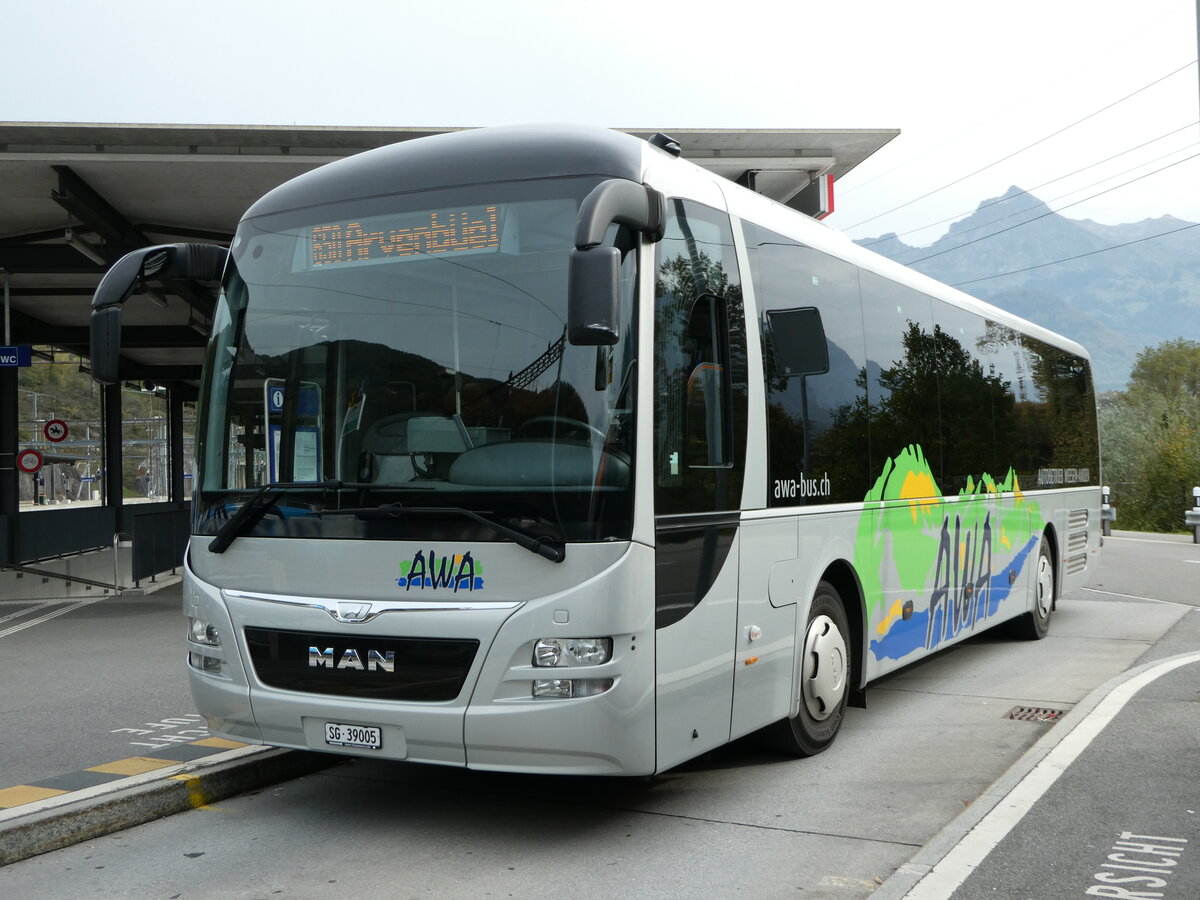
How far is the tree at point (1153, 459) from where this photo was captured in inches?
1558

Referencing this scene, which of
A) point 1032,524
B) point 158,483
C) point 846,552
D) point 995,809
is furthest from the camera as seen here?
point 158,483

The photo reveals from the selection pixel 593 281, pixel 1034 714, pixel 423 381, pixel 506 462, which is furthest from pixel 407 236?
pixel 1034 714

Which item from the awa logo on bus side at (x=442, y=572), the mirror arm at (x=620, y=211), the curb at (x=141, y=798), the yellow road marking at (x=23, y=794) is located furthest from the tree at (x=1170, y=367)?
the yellow road marking at (x=23, y=794)

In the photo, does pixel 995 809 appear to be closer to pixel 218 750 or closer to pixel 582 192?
pixel 582 192

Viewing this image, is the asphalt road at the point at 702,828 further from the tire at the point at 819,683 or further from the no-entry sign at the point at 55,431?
the no-entry sign at the point at 55,431

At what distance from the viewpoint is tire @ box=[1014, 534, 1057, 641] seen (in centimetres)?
1245

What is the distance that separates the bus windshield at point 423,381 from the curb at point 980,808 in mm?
1807

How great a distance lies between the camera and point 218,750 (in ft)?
22.8

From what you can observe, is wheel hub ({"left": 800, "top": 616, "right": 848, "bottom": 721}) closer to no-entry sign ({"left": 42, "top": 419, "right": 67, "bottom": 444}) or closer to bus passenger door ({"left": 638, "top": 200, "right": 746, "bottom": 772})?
bus passenger door ({"left": 638, "top": 200, "right": 746, "bottom": 772})

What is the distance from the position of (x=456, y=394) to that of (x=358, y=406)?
0.52 meters

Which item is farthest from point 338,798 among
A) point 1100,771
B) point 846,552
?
point 1100,771

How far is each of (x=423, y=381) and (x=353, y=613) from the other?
3.56ft

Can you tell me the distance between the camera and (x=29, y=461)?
82.4 ft

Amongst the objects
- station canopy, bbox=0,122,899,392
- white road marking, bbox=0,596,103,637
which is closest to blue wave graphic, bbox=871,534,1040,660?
station canopy, bbox=0,122,899,392
